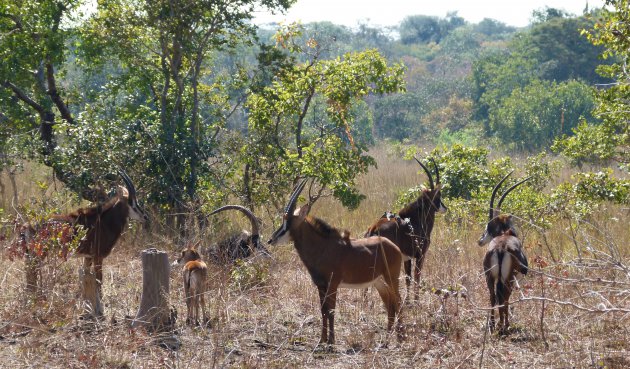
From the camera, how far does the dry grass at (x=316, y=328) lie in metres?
6.84

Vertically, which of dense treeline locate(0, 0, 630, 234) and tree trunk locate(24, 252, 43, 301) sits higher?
dense treeline locate(0, 0, 630, 234)

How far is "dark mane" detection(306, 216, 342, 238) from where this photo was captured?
823 cm

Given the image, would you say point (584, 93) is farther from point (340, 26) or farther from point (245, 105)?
point (340, 26)

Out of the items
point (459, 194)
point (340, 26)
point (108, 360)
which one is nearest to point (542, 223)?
point (459, 194)

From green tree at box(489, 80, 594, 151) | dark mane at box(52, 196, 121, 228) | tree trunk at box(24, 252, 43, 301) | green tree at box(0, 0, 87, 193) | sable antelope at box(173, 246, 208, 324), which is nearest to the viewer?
tree trunk at box(24, 252, 43, 301)

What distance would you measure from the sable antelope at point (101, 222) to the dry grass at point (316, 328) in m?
0.29

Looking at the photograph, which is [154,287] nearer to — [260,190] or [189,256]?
[189,256]

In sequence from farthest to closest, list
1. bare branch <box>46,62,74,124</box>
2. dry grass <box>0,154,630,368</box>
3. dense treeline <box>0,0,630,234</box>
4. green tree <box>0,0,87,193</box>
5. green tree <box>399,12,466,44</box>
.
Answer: green tree <box>399,12,466,44</box> → bare branch <box>46,62,74,124</box> → green tree <box>0,0,87,193</box> → dense treeline <box>0,0,630,234</box> → dry grass <box>0,154,630,368</box>

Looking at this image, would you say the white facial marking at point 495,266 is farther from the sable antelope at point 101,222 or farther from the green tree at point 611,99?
the sable antelope at point 101,222

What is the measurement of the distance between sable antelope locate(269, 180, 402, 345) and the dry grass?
0.35 metres

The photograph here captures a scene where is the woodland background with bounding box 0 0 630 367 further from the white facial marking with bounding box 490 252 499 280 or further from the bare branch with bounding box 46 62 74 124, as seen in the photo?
the white facial marking with bounding box 490 252 499 280

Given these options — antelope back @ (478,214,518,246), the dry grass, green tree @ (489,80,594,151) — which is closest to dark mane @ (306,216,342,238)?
the dry grass

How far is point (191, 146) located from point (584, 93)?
91.3 ft

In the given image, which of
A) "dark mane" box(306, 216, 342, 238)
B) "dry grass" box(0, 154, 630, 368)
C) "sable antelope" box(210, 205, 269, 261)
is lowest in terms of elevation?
"dry grass" box(0, 154, 630, 368)
